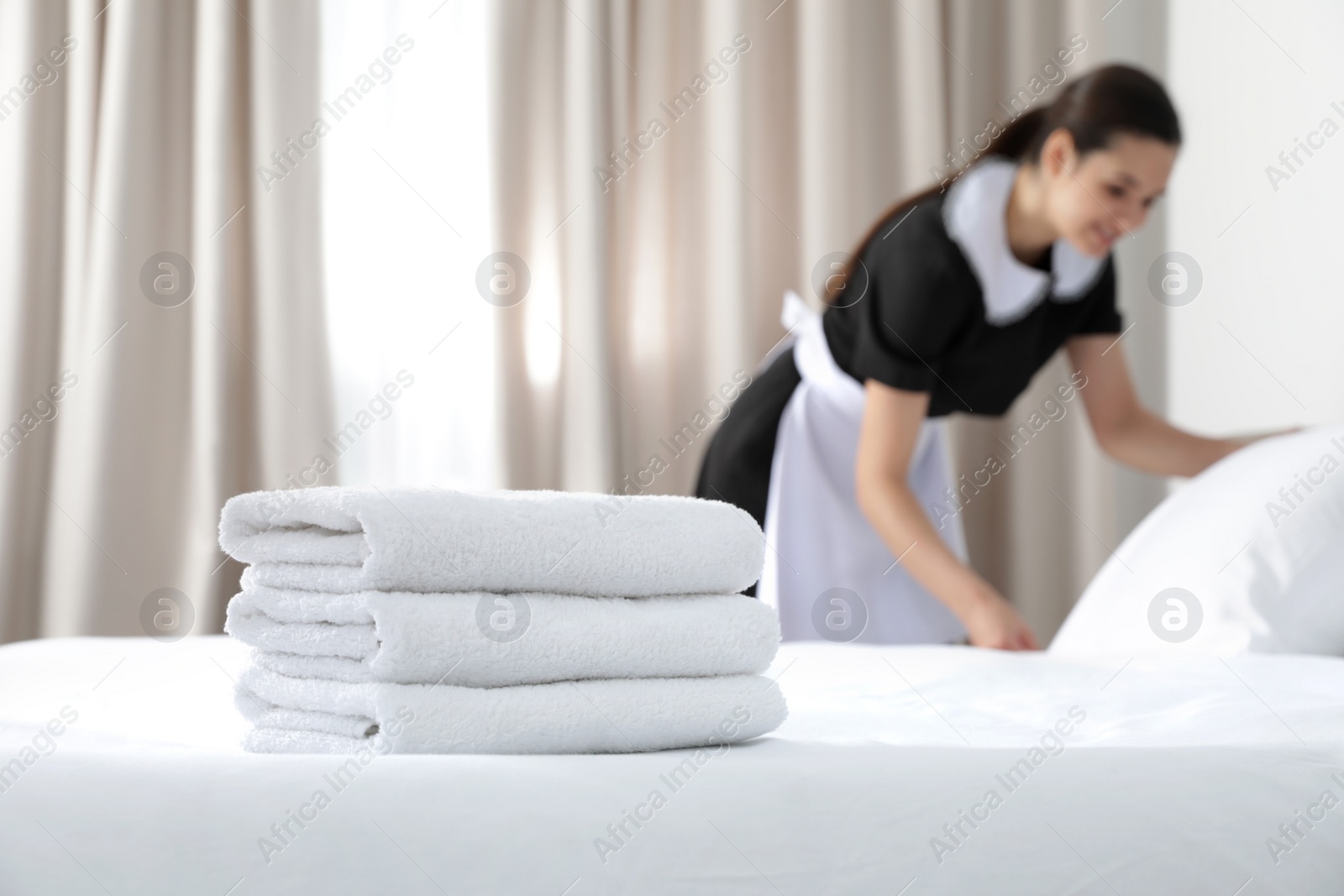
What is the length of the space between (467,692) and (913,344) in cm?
104

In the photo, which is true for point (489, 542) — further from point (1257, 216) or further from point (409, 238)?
point (409, 238)

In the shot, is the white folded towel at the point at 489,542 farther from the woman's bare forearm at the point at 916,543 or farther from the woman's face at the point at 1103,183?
the woman's face at the point at 1103,183

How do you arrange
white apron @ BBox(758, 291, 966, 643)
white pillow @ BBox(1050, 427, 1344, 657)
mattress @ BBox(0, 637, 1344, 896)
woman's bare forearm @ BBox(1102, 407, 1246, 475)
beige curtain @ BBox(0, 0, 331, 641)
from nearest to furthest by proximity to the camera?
mattress @ BBox(0, 637, 1344, 896) < white pillow @ BBox(1050, 427, 1344, 657) < woman's bare forearm @ BBox(1102, 407, 1246, 475) < white apron @ BBox(758, 291, 966, 643) < beige curtain @ BBox(0, 0, 331, 641)

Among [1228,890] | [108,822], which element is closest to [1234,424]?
[1228,890]

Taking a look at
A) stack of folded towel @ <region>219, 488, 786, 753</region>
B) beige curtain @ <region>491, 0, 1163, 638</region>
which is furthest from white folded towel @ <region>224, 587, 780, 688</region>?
beige curtain @ <region>491, 0, 1163, 638</region>

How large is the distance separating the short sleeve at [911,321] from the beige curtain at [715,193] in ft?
2.46

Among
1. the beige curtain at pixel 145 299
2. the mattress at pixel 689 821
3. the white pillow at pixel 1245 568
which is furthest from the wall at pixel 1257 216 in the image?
the beige curtain at pixel 145 299

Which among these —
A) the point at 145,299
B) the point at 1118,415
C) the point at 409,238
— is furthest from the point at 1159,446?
the point at 145,299

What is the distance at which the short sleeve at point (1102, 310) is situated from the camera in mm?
1615

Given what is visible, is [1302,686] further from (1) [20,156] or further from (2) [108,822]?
(1) [20,156]

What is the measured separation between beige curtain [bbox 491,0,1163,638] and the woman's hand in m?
0.97

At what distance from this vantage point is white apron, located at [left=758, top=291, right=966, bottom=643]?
1.64 meters

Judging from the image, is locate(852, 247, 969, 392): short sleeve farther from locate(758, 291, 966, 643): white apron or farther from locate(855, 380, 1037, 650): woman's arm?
locate(758, 291, 966, 643): white apron

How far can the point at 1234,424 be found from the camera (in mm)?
1781
